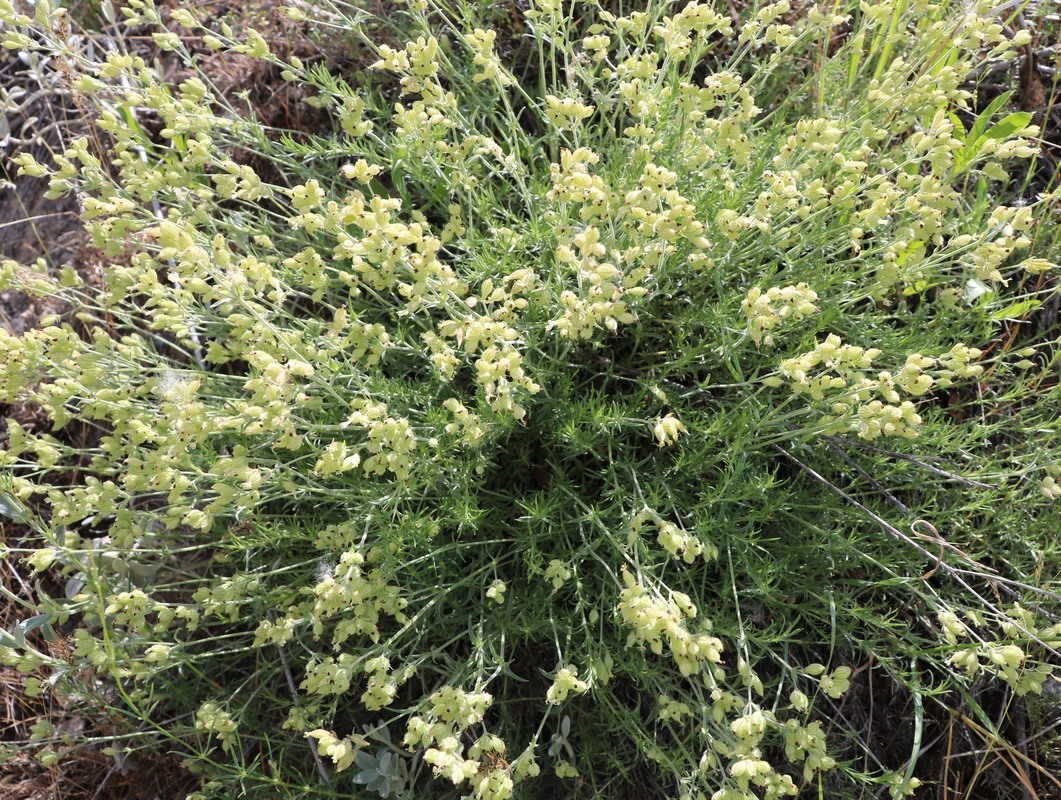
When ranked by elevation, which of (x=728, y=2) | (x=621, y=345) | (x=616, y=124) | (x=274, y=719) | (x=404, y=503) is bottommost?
(x=274, y=719)

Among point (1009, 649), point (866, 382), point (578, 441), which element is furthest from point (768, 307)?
point (1009, 649)

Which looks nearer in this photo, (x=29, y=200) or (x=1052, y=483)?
(x=1052, y=483)

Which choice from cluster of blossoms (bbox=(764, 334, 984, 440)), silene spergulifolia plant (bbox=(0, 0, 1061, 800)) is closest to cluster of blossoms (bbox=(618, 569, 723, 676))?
silene spergulifolia plant (bbox=(0, 0, 1061, 800))

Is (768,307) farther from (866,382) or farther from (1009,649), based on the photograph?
(1009,649)

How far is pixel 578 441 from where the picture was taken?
8.66 feet

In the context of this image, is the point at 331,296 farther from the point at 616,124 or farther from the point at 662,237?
the point at 662,237

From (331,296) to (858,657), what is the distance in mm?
2471

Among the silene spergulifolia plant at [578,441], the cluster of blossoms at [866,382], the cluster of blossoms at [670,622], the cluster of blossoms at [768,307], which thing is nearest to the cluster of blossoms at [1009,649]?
the silene spergulifolia plant at [578,441]

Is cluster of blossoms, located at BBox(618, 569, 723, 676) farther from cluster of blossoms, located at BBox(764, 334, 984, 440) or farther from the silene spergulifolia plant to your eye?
cluster of blossoms, located at BBox(764, 334, 984, 440)

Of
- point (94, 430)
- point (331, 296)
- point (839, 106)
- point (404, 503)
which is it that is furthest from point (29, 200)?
point (839, 106)

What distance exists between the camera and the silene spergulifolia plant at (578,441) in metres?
2.29

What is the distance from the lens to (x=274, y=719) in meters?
3.18

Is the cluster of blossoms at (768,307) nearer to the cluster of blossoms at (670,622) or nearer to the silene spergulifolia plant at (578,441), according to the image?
the silene spergulifolia plant at (578,441)

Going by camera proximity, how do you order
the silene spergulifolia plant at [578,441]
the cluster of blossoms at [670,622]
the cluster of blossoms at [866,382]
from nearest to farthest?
the cluster of blossoms at [670,622], the cluster of blossoms at [866,382], the silene spergulifolia plant at [578,441]
